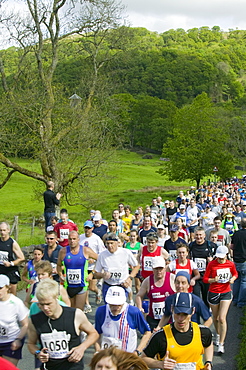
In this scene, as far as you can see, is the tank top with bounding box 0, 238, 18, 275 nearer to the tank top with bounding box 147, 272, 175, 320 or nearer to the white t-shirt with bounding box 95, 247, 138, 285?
the white t-shirt with bounding box 95, 247, 138, 285

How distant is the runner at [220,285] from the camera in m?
7.96

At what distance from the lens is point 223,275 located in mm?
8070

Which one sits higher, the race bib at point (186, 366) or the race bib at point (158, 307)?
the race bib at point (186, 366)

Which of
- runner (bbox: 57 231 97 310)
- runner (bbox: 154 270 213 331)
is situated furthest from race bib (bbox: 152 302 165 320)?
runner (bbox: 57 231 97 310)

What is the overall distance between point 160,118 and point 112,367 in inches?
3970

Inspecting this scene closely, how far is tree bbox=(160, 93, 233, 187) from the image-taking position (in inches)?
1807

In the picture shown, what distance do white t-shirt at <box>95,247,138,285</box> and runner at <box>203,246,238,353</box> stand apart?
1319mm

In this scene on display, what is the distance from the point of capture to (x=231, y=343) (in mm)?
A: 8359

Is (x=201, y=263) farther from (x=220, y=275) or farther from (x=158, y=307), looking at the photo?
(x=158, y=307)

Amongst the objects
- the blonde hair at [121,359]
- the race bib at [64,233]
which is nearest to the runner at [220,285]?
the race bib at [64,233]

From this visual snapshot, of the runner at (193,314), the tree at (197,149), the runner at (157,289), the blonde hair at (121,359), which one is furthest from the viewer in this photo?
the tree at (197,149)

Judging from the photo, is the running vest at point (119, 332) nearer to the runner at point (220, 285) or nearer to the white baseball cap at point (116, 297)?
the white baseball cap at point (116, 297)

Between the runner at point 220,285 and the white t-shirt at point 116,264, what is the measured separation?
1.32 metres

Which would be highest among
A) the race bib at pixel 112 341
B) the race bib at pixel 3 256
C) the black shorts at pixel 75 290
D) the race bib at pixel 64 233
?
the race bib at pixel 3 256
